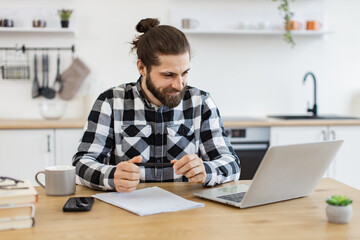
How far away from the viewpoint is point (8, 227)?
116 centimetres

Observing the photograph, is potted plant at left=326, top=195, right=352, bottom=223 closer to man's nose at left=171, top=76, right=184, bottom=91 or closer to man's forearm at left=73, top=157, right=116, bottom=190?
man's forearm at left=73, top=157, right=116, bottom=190

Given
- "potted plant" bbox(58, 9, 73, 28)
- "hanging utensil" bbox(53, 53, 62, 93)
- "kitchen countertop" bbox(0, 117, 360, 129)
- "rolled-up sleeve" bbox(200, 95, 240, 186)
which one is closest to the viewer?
"rolled-up sleeve" bbox(200, 95, 240, 186)

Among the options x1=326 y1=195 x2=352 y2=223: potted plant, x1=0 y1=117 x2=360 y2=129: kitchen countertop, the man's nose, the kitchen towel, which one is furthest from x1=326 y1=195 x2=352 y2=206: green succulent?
the kitchen towel

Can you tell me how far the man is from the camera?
6.14ft

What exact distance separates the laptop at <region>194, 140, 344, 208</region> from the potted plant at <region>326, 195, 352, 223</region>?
0.53 ft

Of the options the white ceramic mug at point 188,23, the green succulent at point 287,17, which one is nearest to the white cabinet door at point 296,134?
the green succulent at point 287,17

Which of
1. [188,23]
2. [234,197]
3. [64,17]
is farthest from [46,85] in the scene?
[234,197]

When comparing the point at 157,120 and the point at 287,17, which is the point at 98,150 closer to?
the point at 157,120

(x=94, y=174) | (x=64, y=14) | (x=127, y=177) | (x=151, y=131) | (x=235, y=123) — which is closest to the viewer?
(x=127, y=177)

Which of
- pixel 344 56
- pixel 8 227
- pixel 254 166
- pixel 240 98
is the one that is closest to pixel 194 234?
pixel 8 227

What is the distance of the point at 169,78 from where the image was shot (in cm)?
188

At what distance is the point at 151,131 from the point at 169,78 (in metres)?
0.24

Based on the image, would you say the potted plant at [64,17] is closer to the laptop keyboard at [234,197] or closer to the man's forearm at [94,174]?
the man's forearm at [94,174]

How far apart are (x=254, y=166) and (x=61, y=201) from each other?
2079 mm
